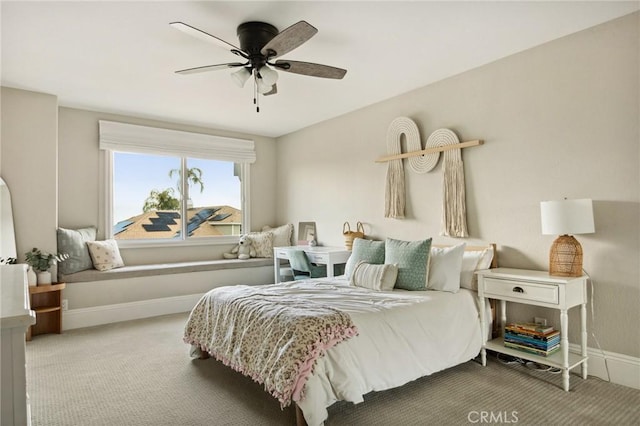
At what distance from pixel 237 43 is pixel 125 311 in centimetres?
328

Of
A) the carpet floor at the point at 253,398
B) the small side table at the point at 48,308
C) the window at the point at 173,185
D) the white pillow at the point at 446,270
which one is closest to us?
the carpet floor at the point at 253,398

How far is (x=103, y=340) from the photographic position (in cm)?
366

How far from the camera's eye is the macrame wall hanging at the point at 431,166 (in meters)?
3.49

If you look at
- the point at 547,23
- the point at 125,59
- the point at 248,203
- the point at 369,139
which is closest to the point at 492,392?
the point at 547,23

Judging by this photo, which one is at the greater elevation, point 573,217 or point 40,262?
point 573,217

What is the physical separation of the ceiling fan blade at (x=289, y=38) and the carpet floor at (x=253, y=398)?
219cm

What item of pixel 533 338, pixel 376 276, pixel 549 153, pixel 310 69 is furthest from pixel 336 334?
pixel 549 153

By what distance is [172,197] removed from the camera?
5281 millimetres

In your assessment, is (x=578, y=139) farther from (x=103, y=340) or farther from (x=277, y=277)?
(x=103, y=340)

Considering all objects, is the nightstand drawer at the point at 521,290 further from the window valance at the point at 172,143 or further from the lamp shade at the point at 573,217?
the window valance at the point at 172,143

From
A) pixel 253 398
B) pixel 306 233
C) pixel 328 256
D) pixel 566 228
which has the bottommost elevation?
pixel 253 398

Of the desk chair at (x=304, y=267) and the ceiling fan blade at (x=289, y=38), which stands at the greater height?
the ceiling fan blade at (x=289, y=38)

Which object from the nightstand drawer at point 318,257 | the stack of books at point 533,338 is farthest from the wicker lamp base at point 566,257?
the nightstand drawer at point 318,257

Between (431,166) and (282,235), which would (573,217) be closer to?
(431,166)
